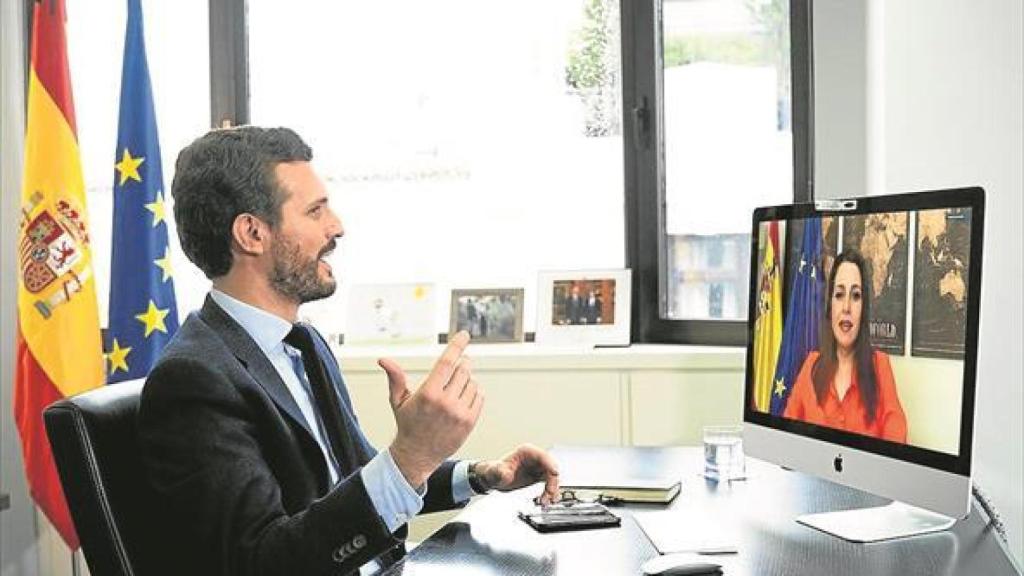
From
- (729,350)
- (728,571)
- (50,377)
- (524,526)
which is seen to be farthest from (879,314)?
(50,377)

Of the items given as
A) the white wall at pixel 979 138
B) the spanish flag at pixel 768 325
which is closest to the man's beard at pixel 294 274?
the spanish flag at pixel 768 325

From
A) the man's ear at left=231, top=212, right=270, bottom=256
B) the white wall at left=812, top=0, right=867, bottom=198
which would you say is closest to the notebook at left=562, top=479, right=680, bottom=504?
the man's ear at left=231, top=212, right=270, bottom=256

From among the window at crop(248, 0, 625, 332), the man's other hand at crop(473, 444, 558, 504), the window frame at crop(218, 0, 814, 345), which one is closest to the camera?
the man's other hand at crop(473, 444, 558, 504)

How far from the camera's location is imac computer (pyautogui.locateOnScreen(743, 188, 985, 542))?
165 cm

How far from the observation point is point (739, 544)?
68.1 inches

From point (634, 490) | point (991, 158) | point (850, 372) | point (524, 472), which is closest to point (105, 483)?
point (524, 472)

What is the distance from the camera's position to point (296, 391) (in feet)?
6.21

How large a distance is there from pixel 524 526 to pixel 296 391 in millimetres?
403

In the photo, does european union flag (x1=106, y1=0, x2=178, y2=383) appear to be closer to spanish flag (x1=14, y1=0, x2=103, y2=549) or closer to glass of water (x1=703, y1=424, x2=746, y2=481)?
spanish flag (x1=14, y1=0, x2=103, y2=549)

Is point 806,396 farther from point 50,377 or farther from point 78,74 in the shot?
point 78,74

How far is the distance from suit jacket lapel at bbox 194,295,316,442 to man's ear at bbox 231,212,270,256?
3.9 inches

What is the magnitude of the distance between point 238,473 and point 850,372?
90 centimetres

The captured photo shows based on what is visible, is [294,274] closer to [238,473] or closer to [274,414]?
[274,414]

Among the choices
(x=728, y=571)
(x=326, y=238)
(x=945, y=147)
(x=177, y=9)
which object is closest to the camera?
(x=728, y=571)
